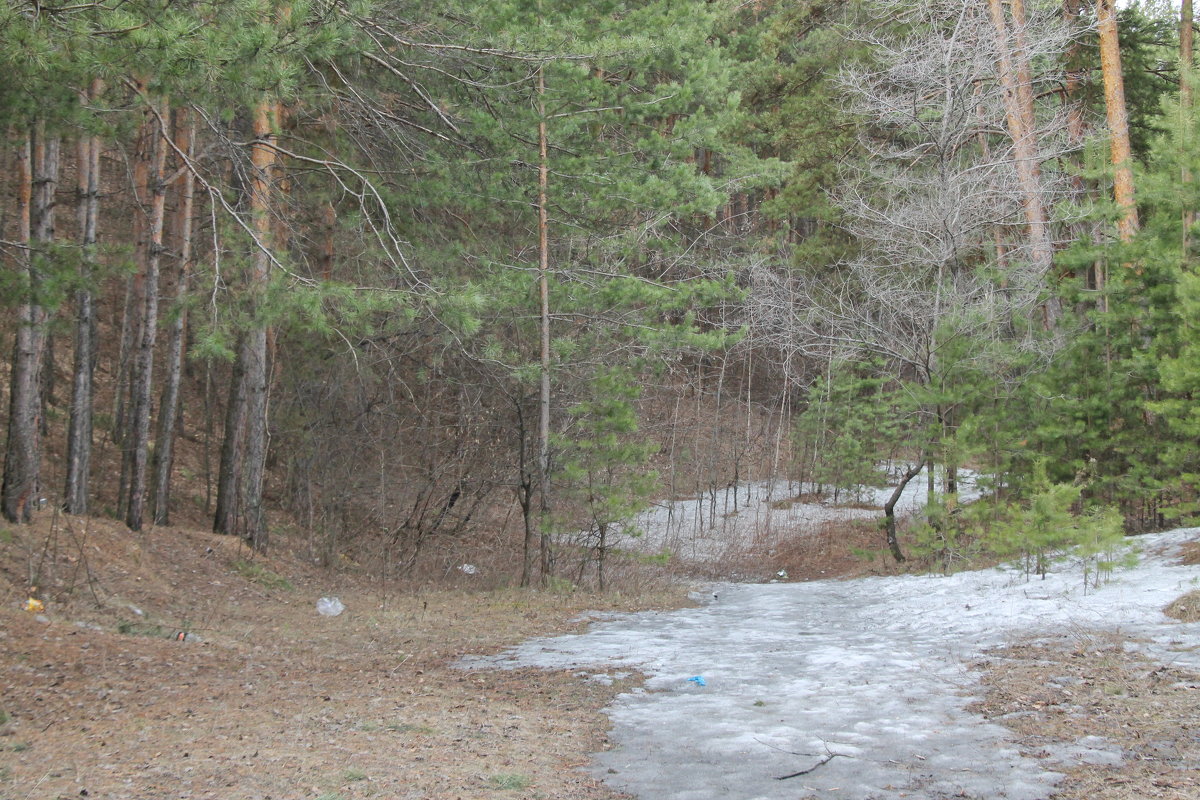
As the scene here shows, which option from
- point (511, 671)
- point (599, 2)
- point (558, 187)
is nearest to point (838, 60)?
point (599, 2)

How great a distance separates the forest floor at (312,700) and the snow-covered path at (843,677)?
284mm

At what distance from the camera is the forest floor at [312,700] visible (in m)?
4.27

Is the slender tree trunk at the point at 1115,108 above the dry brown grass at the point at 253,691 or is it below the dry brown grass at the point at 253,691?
above

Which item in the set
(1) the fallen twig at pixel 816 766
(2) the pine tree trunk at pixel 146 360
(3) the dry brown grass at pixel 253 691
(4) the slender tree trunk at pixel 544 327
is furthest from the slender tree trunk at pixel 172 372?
(1) the fallen twig at pixel 816 766

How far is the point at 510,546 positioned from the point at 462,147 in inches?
258

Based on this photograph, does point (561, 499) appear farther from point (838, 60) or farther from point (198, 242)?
point (838, 60)

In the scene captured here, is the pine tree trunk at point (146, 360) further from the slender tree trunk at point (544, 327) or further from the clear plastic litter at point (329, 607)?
the slender tree trunk at point (544, 327)

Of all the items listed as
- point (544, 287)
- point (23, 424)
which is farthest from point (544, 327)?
point (23, 424)

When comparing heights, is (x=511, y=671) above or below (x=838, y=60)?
below

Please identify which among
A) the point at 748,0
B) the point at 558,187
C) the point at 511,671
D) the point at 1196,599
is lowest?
the point at 511,671

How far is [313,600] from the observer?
11094 mm

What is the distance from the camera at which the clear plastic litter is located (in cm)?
1030

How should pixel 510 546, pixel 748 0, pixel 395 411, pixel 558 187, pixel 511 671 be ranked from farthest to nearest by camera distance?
pixel 748 0 < pixel 510 546 < pixel 395 411 < pixel 558 187 < pixel 511 671

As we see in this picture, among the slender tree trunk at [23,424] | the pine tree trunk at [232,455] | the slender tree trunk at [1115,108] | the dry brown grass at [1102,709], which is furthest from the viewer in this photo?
the slender tree trunk at [1115,108]
